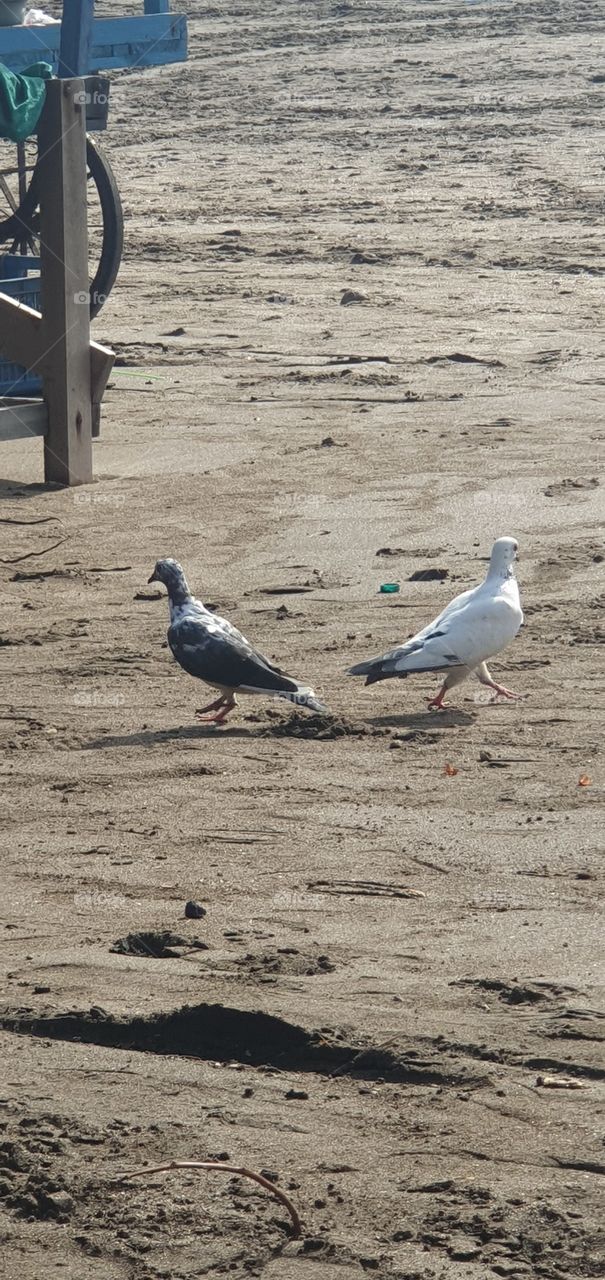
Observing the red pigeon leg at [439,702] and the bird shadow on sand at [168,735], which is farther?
the red pigeon leg at [439,702]

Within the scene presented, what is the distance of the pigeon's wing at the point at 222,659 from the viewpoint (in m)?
6.61

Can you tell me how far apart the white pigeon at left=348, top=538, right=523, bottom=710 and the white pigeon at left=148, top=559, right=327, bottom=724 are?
0.88 feet

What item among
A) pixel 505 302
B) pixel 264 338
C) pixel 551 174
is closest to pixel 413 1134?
pixel 264 338

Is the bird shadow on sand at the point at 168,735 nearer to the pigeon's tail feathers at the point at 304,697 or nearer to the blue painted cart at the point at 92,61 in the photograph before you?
the pigeon's tail feathers at the point at 304,697

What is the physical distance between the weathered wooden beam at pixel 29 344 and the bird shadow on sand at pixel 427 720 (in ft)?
14.0

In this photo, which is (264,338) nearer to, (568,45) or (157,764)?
(157,764)

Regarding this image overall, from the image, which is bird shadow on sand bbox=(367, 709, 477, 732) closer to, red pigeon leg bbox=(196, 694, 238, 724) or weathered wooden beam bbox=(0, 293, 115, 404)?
red pigeon leg bbox=(196, 694, 238, 724)

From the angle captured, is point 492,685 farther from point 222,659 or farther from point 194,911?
point 194,911

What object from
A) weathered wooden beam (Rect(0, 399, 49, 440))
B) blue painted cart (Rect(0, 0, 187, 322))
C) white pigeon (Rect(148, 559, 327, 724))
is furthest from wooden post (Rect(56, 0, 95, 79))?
white pigeon (Rect(148, 559, 327, 724))

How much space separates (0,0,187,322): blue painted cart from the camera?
12.0m

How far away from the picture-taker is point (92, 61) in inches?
549

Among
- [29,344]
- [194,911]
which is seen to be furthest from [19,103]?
[194,911]

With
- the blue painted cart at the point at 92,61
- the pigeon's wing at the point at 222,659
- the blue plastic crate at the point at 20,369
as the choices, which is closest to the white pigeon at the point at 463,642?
the pigeon's wing at the point at 222,659

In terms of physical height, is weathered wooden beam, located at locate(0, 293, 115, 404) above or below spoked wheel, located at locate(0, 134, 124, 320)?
below
